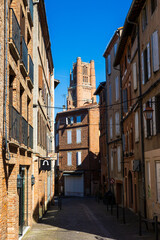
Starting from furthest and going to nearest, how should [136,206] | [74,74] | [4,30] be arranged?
[74,74] → [136,206] → [4,30]

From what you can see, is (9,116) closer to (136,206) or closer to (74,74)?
(136,206)

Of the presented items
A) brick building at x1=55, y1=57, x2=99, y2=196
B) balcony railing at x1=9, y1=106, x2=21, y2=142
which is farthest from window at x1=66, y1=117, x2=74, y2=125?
balcony railing at x1=9, y1=106, x2=21, y2=142

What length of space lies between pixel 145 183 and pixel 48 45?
44.6 ft

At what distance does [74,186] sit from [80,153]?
4695 millimetres

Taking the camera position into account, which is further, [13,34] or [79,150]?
[79,150]

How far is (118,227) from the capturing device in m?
15.5

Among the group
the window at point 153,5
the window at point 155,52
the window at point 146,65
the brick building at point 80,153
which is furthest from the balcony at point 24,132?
the brick building at point 80,153

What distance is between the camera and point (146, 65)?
55.6 feet

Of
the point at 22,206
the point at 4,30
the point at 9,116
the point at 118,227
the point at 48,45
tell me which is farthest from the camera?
the point at 48,45

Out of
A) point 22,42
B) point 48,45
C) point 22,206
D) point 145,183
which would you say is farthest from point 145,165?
point 48,45

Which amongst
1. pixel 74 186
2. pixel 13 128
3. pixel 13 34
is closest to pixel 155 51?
pixel 13 34

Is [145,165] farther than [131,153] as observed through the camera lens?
No

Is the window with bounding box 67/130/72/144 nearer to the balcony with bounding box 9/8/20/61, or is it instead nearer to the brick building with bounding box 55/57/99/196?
the brick building with bounding box 55/57/99/196

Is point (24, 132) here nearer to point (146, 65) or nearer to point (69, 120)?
point (146, 65)
